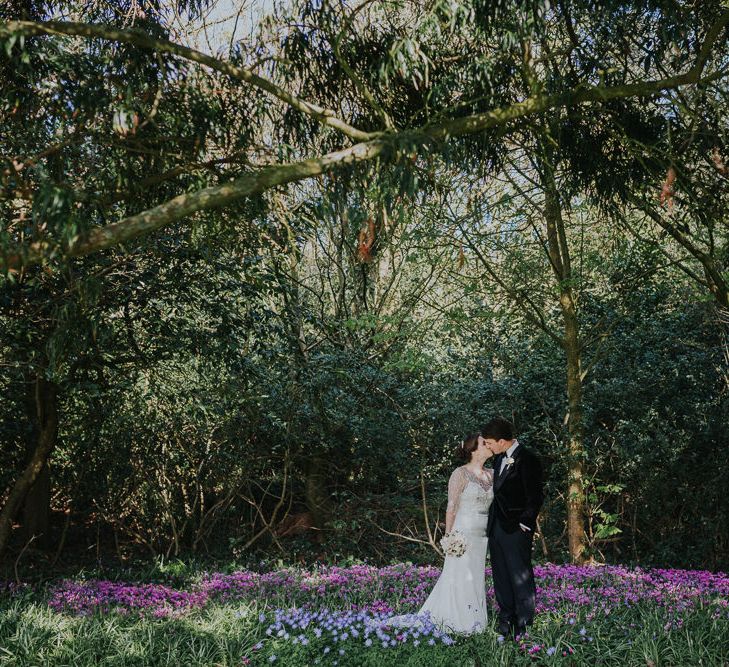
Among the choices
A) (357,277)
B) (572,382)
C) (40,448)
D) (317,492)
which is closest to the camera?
(40,448)

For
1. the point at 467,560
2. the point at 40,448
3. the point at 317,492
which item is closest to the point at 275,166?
the point at 467,560

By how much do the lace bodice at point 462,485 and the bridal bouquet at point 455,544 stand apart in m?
0.11

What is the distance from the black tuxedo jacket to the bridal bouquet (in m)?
0.31

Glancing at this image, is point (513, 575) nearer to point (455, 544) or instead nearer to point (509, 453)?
point (455, 544)

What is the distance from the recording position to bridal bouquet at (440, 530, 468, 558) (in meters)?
5.34

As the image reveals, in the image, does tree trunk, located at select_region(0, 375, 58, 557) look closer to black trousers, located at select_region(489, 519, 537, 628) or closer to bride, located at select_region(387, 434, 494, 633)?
bride, located at select_region(387, 434, 494, 633)

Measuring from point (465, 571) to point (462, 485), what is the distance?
22.2 inches

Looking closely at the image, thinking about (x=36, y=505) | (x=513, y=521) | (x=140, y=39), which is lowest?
(x=513, y=521)

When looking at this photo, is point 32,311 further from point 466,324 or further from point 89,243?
point 466,324

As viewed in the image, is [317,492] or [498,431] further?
[317,492]

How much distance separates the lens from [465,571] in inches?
209

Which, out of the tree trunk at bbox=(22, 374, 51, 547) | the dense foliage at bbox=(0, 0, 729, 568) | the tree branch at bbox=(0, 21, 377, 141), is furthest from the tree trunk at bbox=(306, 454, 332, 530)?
the tree branch at bbox=(0, 21, 377, 141)

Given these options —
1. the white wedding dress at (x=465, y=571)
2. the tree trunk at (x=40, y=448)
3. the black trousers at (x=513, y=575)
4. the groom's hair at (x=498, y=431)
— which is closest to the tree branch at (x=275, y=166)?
the groom's hair at (x=498, y=431)

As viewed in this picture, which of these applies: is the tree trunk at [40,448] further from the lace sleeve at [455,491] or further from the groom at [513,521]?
the groom at [513,521]
